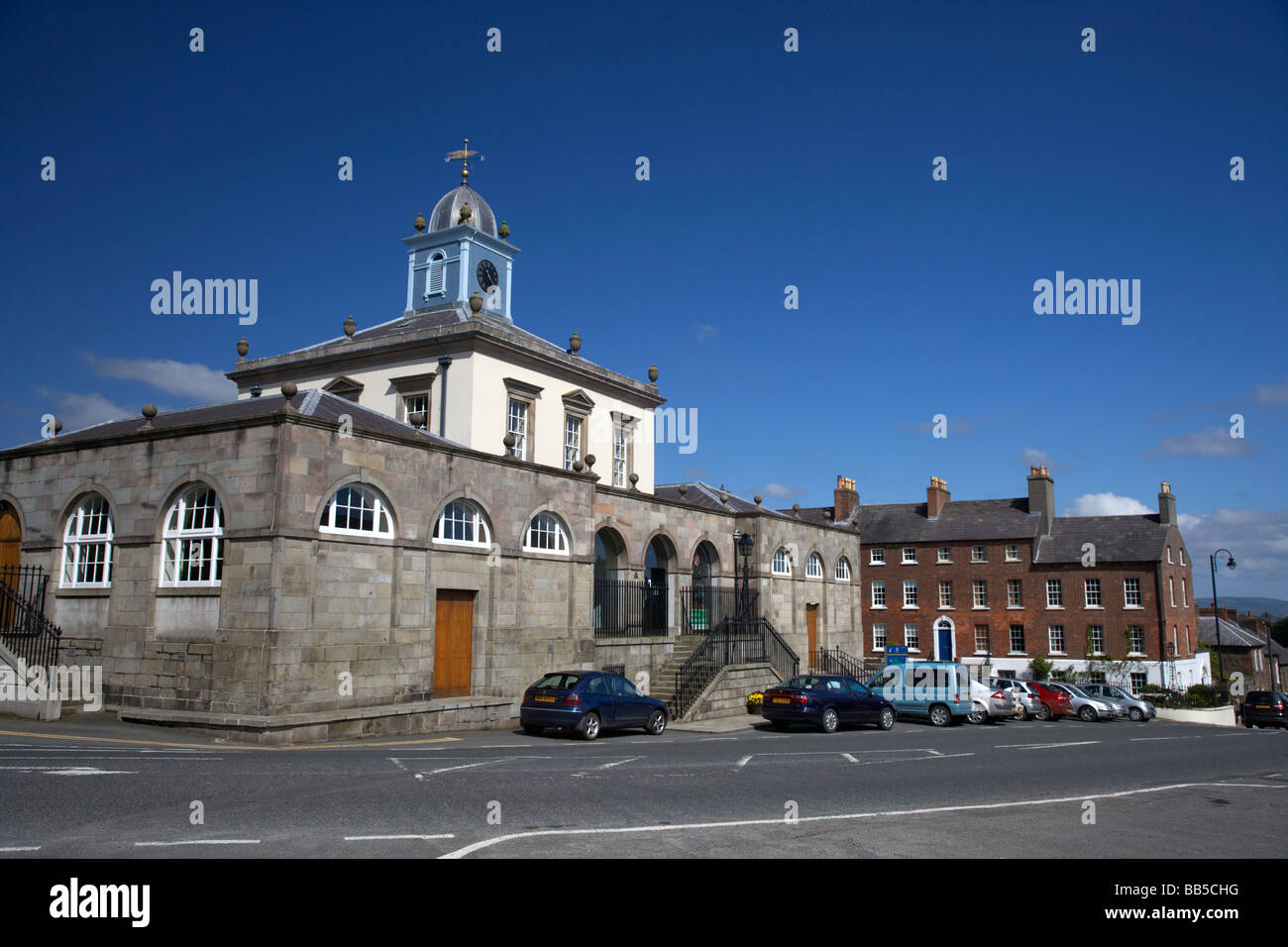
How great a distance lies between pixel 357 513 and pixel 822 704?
39.7ft

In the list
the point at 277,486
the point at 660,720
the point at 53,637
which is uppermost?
the point at 277,486

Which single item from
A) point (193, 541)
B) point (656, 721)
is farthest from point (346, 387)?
point (656, 721)

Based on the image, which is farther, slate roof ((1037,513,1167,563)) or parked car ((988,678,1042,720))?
slate roof ((1037,513,1167,563))

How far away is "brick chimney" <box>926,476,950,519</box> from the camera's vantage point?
5838cm

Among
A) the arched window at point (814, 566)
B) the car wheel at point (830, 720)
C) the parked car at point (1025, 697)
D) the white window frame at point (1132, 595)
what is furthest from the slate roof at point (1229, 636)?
the car wheel at point (830, 720)

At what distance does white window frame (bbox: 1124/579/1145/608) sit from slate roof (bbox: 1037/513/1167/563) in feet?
4.05

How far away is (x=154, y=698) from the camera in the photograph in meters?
18.2

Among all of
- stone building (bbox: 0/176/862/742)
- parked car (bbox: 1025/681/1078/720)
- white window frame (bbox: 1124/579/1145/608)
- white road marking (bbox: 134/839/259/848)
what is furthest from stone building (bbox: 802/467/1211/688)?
white road marking (bbox: 134/839/259/848)

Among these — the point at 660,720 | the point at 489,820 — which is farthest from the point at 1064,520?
the point at 489,820

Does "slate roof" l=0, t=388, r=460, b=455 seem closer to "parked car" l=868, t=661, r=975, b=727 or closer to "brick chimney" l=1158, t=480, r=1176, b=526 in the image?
"parked car" l=868, t=661, r=975, b=727

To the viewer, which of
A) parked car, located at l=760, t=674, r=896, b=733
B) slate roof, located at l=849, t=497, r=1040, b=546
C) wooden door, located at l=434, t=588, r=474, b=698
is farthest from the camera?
slate roof, located at l=849, t=497, r=1040, b=546

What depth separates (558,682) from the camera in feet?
63.8
